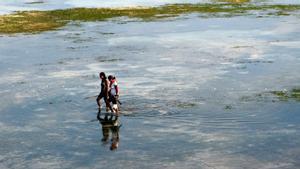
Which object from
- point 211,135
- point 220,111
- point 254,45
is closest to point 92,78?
point 220,111

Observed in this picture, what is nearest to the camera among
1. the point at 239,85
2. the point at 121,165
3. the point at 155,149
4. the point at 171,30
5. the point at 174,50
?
the point at 121,165

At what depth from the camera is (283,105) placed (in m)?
26.8

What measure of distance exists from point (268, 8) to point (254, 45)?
35091 millimetres

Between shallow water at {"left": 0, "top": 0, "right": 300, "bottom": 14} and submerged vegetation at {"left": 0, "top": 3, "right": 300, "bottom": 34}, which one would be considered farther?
shallow water at {"left": 0, "top": 0, "right": 300, "bottom": 14}

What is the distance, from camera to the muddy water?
67.3 ft

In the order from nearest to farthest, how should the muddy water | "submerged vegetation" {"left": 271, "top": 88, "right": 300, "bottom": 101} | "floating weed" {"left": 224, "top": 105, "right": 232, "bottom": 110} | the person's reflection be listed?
the muddy water, the person's reflection, "floating weed" {"left": 224, "top": 105, "right": 232, "bottom": 110}, "submerged vegetation" {"left": 271, "top": 88, "right": 300, "bottom": 101}

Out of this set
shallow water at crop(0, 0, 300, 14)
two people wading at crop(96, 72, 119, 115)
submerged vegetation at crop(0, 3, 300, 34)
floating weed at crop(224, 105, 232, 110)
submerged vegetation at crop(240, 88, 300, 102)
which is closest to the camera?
two people wading at crop(96, 72, 119, 115)

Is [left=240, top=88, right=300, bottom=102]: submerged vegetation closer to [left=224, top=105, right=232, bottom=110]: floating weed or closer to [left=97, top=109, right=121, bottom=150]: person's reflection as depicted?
[left=224, top=105, right=232, bottom=110]: floating weed

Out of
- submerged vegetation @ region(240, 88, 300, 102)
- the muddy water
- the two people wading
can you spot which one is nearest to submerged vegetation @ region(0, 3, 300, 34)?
the muddy water

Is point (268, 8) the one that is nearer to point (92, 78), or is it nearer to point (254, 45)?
point (254, 45)

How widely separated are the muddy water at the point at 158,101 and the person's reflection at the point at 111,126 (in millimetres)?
291

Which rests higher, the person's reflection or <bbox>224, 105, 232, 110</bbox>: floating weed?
<bbox>224, 105, 232, 110</bbox>: floating weed

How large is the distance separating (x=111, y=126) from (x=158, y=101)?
4.74m

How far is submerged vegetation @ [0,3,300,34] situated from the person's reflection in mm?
39645
